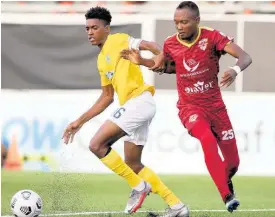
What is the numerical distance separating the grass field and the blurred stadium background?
0.13m

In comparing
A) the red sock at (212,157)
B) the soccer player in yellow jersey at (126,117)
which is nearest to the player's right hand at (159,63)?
the soccer player in yellow jersey at (126,117)

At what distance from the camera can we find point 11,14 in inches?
792

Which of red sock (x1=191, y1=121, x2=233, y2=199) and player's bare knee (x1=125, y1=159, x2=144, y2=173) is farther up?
red sock (x1=191, y1=121, x2=233, y2=199)

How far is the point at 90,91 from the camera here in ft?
64.8

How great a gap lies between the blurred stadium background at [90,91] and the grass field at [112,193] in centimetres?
13

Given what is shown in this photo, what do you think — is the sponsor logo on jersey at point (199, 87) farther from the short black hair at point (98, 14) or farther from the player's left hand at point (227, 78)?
the short black hair at point (98, 14)

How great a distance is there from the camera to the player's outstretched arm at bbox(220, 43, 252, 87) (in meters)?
10.6

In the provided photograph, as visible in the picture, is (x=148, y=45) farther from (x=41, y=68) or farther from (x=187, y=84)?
(x=41, y=68)

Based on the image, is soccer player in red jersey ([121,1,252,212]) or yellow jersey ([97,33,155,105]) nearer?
soccer player in red jersey ([121,1,252,212])

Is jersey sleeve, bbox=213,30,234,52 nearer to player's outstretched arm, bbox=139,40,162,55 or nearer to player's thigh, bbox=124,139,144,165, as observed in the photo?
player's outstretched arm, bbox=139,40,162,55

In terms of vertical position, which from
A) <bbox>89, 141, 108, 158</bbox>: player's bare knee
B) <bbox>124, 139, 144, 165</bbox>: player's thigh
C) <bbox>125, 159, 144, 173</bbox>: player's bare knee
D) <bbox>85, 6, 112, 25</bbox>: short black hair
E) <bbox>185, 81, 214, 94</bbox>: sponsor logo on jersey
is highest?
<bbox>85, 6, 112, 25</bbox>: short black hair

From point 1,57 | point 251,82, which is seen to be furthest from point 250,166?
point 1,57

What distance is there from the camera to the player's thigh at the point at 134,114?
11703 mm

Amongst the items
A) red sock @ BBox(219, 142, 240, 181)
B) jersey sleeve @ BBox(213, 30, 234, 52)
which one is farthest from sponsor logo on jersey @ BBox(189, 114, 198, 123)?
jersey sleeve @ BBox(213, 30, 234, 52)
